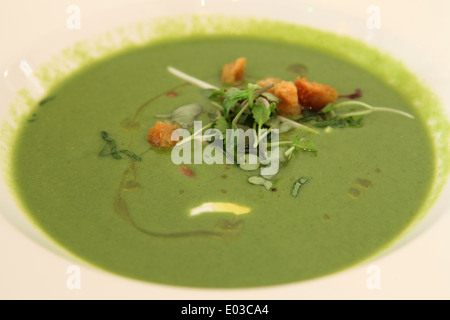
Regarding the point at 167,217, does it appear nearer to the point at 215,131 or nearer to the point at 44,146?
the point at 215,131

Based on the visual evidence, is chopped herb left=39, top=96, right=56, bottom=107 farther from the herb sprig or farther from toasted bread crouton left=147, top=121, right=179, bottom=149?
toasted bread crouton left=147, top=121, right=179, bottom=149

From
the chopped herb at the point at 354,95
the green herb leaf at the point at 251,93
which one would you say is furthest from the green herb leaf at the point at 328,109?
the green herb leaf at the point at 251,93

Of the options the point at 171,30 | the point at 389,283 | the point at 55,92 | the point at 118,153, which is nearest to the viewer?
the point at 389,283

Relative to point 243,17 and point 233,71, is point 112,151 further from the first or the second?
point 243,17

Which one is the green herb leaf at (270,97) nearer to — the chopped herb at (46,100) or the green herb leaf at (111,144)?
the green herb leaf at (111,144)

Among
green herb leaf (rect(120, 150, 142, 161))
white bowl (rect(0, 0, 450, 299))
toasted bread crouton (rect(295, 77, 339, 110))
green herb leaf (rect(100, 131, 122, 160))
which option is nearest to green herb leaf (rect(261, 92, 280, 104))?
toasted bread crouton (rect(295, 77, 339, 110))

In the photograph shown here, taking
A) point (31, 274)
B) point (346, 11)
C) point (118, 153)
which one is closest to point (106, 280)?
point (31, 274)

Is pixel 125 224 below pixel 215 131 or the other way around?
below
